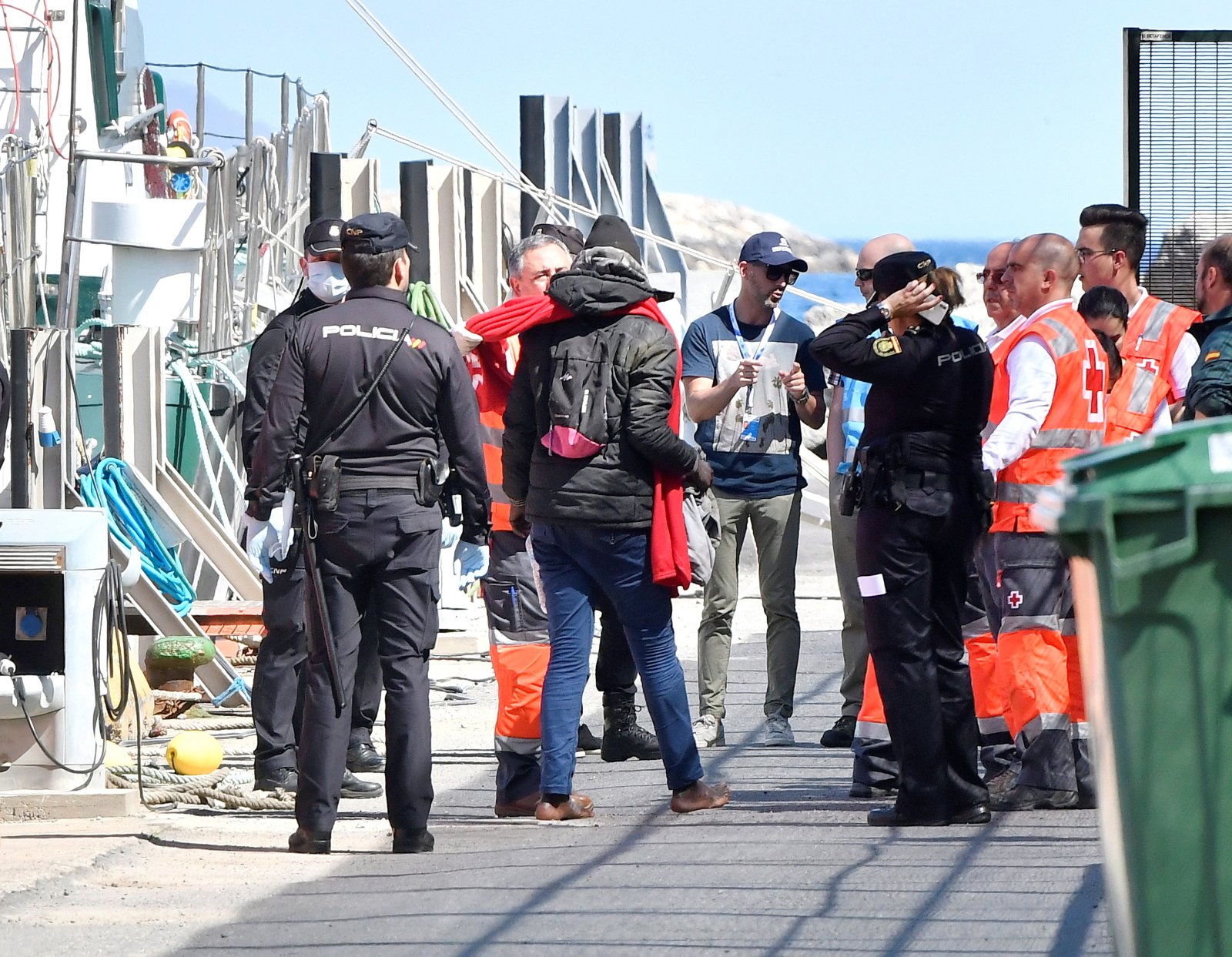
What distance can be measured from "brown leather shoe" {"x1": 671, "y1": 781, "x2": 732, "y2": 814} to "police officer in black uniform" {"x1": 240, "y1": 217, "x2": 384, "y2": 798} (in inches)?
48.9

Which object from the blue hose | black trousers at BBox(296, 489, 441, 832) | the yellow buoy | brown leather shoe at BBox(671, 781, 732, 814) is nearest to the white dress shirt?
brown leather shoe at BBox(671, 781, 732, 814)

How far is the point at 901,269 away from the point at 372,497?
1747 mm

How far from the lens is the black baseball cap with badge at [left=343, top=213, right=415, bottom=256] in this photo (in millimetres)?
5809

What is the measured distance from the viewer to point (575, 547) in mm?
6035

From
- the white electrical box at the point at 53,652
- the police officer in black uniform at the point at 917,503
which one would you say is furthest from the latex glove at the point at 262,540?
the police officer in black uniform at the point at 917,503

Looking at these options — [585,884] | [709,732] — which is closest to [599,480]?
[585,884]

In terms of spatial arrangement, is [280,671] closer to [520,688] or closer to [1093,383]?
[520,688]

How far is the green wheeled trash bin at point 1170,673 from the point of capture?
9.21 ft

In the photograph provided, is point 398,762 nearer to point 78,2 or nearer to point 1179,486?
point 1179,486

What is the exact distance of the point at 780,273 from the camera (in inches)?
296

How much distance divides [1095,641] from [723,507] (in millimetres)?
4917

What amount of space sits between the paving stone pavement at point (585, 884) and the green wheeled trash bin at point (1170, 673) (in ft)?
4.55

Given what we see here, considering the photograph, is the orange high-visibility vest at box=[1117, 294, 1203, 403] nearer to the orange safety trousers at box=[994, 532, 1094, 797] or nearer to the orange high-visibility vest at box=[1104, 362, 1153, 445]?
the orange high-visibility vest at box=[1104, 362, 1153, 445]

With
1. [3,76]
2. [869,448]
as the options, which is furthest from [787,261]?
[3,76]
